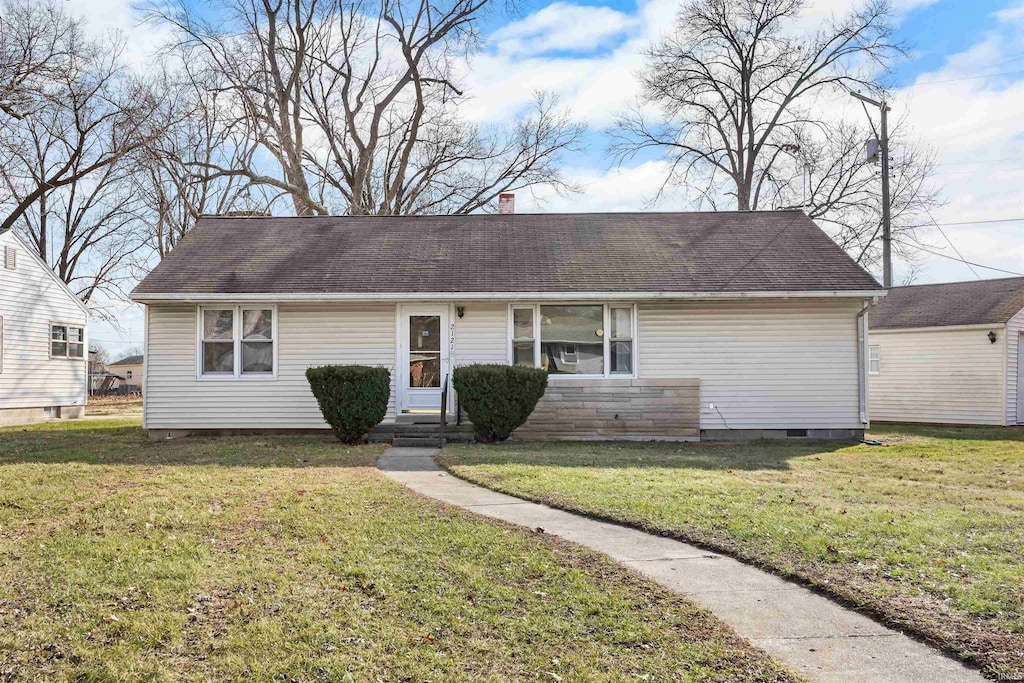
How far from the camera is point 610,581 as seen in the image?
5.10 m

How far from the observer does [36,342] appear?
21.6 meters

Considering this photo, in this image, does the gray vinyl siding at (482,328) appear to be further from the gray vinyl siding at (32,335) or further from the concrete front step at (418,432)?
the gray vinyl siding at (32,335)

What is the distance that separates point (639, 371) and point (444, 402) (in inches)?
149

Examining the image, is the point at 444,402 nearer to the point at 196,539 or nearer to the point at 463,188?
the point at 196,539

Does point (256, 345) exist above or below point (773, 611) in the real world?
above

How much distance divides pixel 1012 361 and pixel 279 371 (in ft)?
57.4

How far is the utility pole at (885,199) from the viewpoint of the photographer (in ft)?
64.7

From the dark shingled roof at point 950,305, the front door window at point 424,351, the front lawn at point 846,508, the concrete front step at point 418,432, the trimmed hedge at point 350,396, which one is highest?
the dark shingled roof at point 950,305

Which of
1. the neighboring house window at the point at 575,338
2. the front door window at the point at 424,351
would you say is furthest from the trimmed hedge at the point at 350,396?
the neighboring house window at the point at 575,338

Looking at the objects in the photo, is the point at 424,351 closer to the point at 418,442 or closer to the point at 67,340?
the point at 418,442

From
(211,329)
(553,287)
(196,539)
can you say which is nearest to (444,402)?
(553,287)

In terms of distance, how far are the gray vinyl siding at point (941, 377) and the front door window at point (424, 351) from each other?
44.9 feet

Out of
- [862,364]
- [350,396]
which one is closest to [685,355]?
[862,364]

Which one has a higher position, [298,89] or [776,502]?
[298,89]
